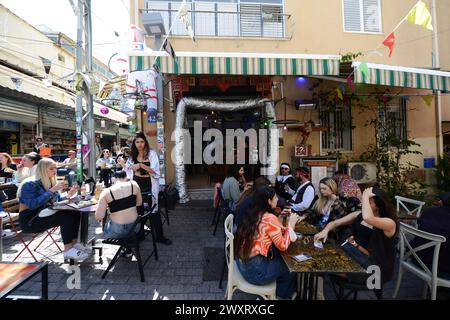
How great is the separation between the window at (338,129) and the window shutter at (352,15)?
241 cm

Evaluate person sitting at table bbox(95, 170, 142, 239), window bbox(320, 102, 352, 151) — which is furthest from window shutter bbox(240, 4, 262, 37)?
person sitting at table bbox(95, 170, 142, 239)

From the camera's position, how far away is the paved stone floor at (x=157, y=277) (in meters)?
2.91

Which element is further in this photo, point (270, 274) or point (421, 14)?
point (421, 14)

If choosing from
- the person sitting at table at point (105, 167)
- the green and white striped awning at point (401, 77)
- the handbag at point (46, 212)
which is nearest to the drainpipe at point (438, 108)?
the green and white striped awning at point (401, 77)

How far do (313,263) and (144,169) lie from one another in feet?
11.1

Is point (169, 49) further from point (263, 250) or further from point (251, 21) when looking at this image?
point (251, 21)

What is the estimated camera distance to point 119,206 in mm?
3229

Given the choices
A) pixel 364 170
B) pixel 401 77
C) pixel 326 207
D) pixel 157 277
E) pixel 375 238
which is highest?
pixel 401 77

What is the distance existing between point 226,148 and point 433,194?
6.73m

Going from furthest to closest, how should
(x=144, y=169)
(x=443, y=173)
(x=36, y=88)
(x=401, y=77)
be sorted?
1. (x=36, y=88)
2. (x=443, y=173)
3. (x=401, y=77)
4. (x=144, y=169)

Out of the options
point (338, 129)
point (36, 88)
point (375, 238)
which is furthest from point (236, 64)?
point (36, 88)

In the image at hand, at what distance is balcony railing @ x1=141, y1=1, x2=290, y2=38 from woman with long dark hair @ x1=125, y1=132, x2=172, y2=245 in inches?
158
